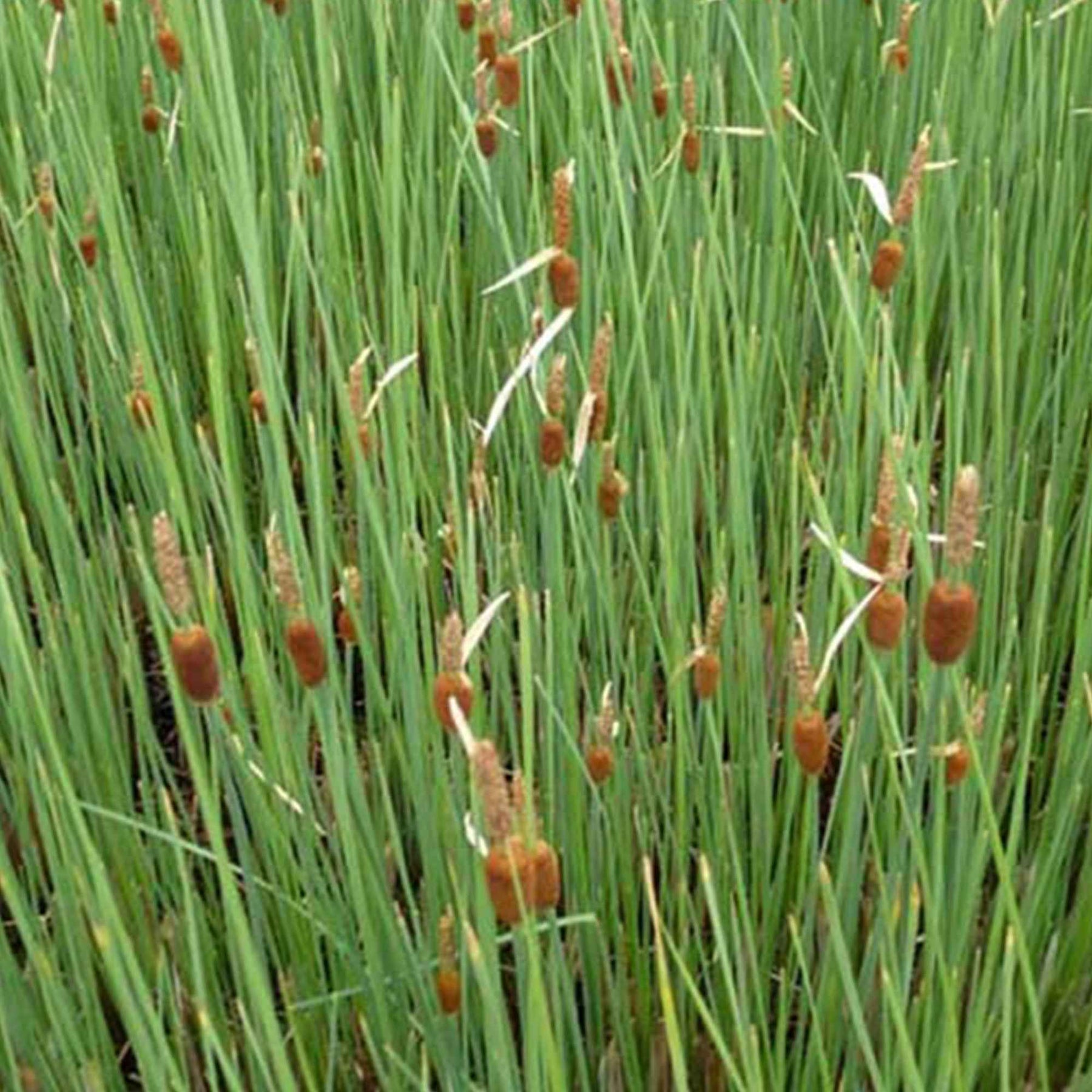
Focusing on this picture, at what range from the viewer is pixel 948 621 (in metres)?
0.59

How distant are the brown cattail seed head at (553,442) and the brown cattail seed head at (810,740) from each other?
201 millimetres

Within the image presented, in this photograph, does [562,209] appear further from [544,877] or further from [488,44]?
[488,44]

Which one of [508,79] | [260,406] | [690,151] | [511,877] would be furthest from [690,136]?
[511,877]

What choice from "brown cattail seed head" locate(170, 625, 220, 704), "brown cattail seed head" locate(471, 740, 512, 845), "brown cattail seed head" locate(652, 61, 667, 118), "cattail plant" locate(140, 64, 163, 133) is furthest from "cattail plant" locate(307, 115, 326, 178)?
"brown cattail seed head" locate(471, 740, 512, 845)

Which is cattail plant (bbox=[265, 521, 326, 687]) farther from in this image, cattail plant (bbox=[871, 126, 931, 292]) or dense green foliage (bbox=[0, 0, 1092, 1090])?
cattail plant (bbox=[871, 126, 931, 292])

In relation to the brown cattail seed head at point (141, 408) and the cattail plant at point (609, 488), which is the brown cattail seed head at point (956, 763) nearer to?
the cattail plant at point (609, 488)

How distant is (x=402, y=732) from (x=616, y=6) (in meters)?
0.48

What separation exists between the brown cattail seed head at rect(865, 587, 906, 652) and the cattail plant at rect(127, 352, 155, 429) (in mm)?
375

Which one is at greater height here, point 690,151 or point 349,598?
point 690,151

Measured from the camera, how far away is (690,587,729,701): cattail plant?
80 centimetres

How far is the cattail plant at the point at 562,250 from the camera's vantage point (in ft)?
2.55

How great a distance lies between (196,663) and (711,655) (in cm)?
29

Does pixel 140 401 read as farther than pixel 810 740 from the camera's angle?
Yes

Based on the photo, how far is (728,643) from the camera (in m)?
1.01
